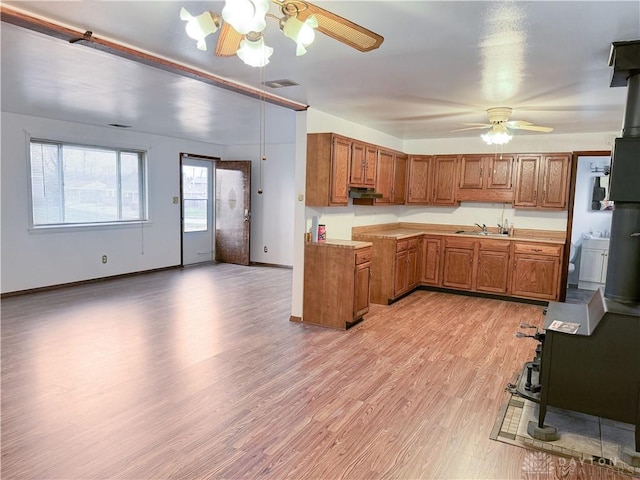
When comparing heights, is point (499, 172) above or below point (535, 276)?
above

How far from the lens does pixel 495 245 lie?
19.0ft

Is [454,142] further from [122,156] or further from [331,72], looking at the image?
[122,156]

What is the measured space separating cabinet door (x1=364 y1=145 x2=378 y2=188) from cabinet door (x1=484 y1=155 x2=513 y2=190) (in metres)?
1.82

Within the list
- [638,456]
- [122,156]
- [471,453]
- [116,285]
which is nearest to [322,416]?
[471,453]

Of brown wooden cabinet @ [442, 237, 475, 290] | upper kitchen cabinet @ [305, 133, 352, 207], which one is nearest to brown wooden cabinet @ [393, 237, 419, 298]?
brown wooden cabinet @ [442, 237, 475, 290]

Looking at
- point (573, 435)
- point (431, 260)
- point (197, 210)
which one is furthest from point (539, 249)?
point (197, 210)

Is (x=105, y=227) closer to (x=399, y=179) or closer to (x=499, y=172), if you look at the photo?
(x=399, y=179)

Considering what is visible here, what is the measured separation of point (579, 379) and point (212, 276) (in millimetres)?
5748

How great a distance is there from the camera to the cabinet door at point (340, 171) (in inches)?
176

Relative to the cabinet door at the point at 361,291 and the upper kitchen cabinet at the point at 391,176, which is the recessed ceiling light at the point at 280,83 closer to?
the cabinet door at the point at 361,291

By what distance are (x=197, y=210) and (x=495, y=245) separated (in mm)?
5475

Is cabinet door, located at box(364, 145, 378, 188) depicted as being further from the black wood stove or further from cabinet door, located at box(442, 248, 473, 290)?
the black wood stove

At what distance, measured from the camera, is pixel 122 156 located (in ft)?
22.6

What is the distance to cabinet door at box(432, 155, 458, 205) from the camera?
20.9 ft
